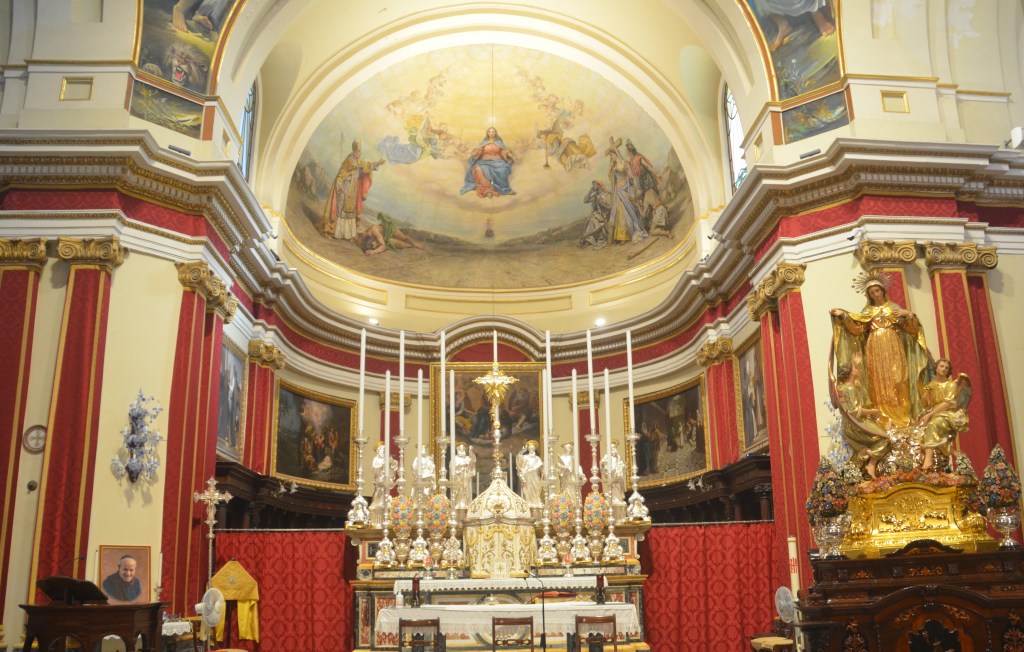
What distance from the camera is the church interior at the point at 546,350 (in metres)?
10.7

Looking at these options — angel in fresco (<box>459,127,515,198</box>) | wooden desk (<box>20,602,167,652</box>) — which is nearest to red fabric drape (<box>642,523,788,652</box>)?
wooden desk (<box>20,602,167,652</box>)

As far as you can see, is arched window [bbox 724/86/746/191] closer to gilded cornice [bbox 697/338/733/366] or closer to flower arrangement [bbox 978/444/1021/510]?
gilded cornice [bbox 697/338/733/366]

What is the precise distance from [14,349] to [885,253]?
38.4 feet

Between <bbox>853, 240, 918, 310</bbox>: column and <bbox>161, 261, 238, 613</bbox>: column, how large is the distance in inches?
363

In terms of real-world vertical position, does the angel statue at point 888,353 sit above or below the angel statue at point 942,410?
above

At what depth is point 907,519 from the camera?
9.92m

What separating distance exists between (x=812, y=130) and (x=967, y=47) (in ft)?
9.91

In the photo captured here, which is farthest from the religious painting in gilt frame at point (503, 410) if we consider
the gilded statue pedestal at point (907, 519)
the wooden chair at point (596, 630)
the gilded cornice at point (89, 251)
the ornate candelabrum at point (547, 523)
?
the gilded statue pedestal at point (907, 519)

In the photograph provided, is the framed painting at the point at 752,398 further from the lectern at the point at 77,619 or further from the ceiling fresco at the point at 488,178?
the lectern at the point at 77,619

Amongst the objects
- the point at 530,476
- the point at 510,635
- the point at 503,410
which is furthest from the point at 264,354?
the point at 510,635

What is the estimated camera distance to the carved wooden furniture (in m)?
8.64

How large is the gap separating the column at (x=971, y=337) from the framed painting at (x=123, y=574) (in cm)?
1079

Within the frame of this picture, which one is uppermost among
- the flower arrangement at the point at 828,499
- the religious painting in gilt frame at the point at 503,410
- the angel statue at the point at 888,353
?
the religious painting in gilt frame at the point at 503,410

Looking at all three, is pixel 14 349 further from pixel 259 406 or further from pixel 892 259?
pixel 892 259
